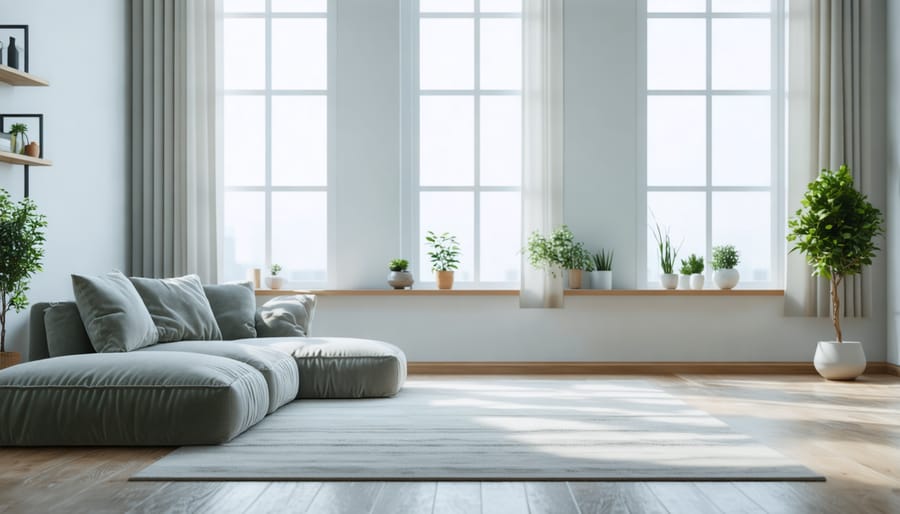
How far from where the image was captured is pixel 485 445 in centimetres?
344

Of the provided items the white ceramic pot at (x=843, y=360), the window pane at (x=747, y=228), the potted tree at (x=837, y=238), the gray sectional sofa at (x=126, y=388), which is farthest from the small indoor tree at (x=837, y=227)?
the gray sectional sofa at (x=126, y=388)

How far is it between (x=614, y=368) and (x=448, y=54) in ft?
9.25

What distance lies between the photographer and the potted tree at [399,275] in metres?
6.52

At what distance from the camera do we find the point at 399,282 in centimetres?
652

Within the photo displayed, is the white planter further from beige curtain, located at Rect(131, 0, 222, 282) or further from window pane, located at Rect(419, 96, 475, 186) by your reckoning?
beige curtain, located at Rect(131, 0, 222, 282)

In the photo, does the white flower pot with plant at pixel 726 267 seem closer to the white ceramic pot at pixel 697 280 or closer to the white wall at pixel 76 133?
the white ceramic pot at pixel 697 280

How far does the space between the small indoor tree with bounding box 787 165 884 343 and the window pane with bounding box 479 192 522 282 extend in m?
2.05

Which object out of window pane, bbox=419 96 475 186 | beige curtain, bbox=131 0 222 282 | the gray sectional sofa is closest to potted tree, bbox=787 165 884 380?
window pane, bbox=419 96 475 186

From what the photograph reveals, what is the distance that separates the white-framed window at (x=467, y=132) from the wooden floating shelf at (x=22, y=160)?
276 centimetres

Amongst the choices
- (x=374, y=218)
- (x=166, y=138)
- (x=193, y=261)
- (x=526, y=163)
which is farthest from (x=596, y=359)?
(x=166, y=138)

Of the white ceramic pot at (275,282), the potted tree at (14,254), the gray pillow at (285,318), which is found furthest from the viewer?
the white ceramic pot at (275,282)

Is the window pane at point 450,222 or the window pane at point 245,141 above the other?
the window pane at point 245,141

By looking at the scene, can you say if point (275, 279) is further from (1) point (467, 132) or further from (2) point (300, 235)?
(1) point (467, 132)

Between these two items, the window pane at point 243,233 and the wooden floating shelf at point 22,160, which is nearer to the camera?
the wooden floating shelf at point 22,160
